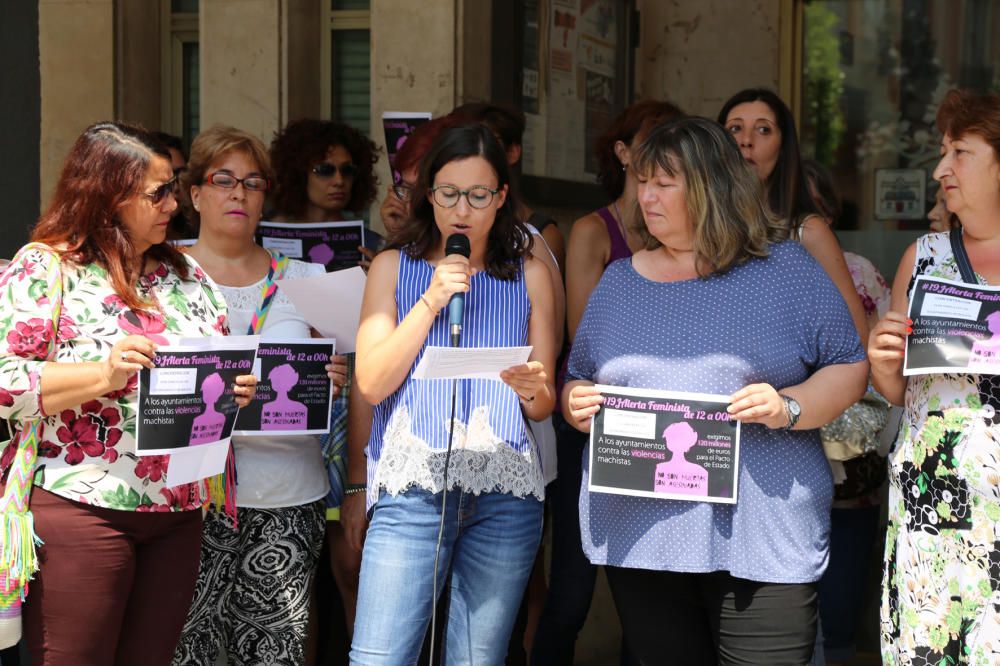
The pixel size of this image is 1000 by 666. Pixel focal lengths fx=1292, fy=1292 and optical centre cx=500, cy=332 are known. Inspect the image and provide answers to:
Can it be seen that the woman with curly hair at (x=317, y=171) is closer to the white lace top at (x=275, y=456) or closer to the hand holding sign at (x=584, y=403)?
the white lace top at (x=275, y=456)

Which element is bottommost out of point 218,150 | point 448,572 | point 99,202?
point 448,572

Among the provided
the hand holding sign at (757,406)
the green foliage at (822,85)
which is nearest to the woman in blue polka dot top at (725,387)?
the hand holding sign at (757,406)

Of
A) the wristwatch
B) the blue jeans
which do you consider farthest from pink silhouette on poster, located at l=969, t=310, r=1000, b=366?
the blue jeans

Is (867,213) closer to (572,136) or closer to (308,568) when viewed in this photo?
(572,136)

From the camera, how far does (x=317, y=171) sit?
557 centimetres

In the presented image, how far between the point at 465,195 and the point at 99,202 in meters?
1.03

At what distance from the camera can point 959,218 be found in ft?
12.0

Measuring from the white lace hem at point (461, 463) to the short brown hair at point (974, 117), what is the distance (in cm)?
150

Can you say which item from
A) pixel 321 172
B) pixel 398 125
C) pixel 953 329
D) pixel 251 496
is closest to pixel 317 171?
pixel 321 172

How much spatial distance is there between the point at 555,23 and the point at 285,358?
308 centimetres

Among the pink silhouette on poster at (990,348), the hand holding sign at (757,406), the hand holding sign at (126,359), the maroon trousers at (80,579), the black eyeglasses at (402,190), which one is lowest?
the maroon trousers at (80,579)

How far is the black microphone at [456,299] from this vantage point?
11.5ft

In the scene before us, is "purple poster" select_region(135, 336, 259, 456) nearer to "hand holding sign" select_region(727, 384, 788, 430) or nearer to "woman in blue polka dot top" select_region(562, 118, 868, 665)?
"woman in blue polka dot top" select_region(562, 118, 868, 665)

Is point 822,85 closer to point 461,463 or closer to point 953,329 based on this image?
point 953,329
